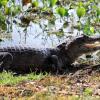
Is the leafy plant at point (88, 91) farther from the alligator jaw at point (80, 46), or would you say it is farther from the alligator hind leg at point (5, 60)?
the alligator jaw at point (80, 46)

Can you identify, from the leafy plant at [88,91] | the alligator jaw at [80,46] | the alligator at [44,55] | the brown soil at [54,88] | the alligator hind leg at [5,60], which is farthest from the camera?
the alligator jaw at [80,46]

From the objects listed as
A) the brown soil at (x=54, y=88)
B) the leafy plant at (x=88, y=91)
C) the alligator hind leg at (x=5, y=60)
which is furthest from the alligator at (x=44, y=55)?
the leafy plant at (x=88, y=91)

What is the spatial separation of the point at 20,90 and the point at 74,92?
60 cm

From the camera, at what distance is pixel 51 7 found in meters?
11.4

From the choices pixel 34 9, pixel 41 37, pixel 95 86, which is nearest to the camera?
pixel 95 86

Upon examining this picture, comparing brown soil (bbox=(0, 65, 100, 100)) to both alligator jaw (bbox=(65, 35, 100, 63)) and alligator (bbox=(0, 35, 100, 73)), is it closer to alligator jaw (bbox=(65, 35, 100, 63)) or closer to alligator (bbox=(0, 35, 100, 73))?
alligator (bbox=(0, 35, 100, 73))

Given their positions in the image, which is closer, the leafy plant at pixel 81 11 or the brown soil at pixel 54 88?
the brown soil at pixel 54 88

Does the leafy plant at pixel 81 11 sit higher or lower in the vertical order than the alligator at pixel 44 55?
higher

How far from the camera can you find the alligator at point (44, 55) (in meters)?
7.04

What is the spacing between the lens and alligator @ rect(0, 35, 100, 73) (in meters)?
7.04

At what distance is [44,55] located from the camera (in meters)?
7.40

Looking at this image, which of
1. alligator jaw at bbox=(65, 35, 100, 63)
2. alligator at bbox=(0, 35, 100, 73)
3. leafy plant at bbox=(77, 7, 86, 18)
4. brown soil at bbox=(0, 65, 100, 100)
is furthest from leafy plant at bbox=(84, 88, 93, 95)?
Result: leafy plant at bbox=(77, 7, 86, 18)

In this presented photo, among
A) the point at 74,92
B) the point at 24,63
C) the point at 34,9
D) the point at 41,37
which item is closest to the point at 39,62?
the point at 24,63

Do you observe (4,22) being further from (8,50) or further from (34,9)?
(8,50)
